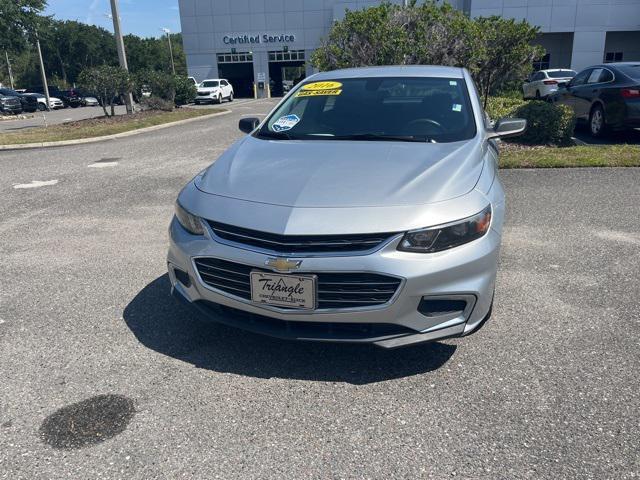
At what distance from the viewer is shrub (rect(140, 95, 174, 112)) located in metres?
21.8

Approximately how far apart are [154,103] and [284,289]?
2104cm

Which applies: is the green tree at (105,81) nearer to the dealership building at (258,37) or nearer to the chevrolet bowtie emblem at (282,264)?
the chevrolet bowtie emblem at (282,264)

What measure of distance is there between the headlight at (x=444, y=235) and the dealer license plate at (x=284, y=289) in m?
0.52

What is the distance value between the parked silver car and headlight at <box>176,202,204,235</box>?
1cm

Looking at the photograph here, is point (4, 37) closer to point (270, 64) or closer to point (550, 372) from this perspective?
point (270, 64)

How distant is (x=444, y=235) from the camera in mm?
2777

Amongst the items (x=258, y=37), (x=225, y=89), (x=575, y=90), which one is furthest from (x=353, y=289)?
(x=258, y=37)

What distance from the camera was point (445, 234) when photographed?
2.78 metres

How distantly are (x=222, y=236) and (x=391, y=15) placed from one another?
10.8 metres

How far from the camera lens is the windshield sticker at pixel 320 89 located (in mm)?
4559

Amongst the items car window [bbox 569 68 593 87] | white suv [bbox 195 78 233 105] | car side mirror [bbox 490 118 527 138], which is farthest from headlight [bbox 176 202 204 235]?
white suv [bbox 195 78 233 105]

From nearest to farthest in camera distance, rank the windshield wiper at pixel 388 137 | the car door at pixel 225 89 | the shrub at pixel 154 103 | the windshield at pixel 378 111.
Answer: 1. the windshield wiper at pixel 388 137
2. the windshield at pixel 378 111
3. the shrub at pixel 154 103
4. the car door at pixel 225 89

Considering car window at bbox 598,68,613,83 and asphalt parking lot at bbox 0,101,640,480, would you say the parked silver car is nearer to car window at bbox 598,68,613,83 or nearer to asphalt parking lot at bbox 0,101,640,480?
asphalt parking lot at bbox 0,101,640,480

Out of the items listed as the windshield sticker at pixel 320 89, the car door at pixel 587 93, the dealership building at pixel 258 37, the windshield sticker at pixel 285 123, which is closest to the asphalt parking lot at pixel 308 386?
the windshield sticker at pixel 285 123
